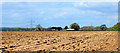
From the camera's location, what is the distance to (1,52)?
4.21 meters

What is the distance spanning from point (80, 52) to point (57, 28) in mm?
27576

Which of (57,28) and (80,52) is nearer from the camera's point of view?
(80,52)

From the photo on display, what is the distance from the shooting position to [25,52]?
13.9ft

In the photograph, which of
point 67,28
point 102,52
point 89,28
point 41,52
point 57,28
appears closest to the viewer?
point 41,52

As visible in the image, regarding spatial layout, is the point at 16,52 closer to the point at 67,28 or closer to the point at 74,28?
the point at 67,28

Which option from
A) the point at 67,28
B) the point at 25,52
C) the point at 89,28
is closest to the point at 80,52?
the point at 25,52

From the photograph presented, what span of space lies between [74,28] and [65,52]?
33.4m

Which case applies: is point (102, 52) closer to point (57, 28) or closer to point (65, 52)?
point (65, 52)

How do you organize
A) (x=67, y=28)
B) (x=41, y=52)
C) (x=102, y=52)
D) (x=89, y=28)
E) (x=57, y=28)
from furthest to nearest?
(x=89, y=28)
(x=67, y=28)
(x=57, y=28)
(x=102, y=52)
(x=41, y=52)

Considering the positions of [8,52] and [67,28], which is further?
[67,28]

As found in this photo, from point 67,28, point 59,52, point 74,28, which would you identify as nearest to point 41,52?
point 59,52

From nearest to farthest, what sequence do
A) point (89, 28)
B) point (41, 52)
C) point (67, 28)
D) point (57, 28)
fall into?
1. point (41, 52)
2. point (57, 28)
3. point (67, 28)
4. point (89, 28)

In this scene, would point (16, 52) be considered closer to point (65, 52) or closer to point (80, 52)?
point (65, 52)

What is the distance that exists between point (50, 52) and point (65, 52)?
440 millimetres
